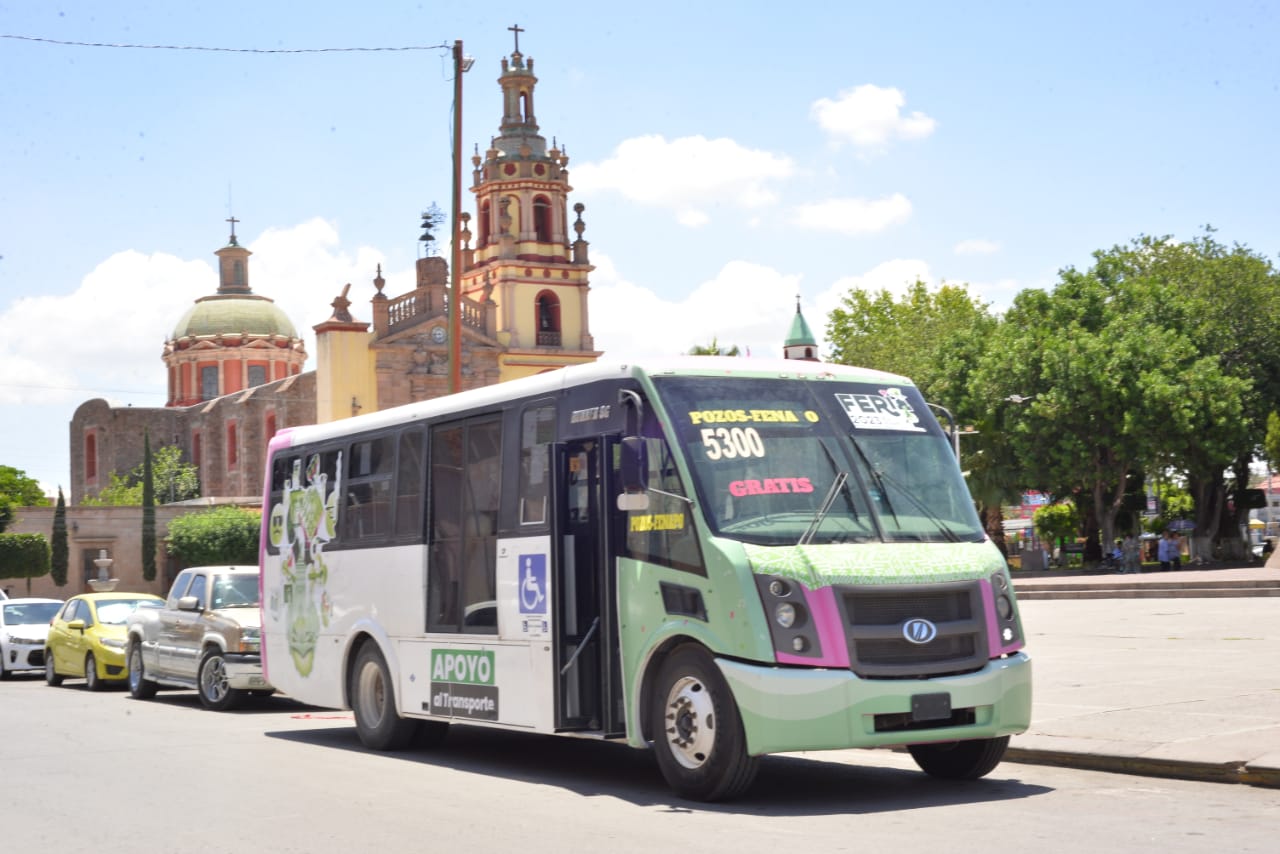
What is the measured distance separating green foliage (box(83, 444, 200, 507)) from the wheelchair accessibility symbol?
8815 cm

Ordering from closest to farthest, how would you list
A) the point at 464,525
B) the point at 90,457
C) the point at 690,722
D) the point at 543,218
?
the point at 690,722 < the point at 464,525 < the point at 543,218 < the point at 90,457

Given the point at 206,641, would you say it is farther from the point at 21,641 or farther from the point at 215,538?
the point at 215,538

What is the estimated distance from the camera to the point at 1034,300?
56.0 meters

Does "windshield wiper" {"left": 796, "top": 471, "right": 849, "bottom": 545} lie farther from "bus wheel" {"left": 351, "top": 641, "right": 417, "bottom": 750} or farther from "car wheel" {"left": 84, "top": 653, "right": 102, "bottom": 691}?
"car wheel" {"left": 84, "top": 653, "right": 102, "bottom": 691}

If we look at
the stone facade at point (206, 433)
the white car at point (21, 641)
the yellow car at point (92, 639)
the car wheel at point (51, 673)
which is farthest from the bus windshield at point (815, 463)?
the stone facade at point (206, 433)

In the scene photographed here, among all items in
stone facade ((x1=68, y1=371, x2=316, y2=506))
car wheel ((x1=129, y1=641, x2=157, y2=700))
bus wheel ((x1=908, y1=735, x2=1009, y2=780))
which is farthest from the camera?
stone facade ((x1=68, y1=371, x2=316, y2=506))

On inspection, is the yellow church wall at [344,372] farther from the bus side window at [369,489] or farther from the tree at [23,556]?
the bus side window at [369,489]

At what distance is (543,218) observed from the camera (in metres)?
83.9

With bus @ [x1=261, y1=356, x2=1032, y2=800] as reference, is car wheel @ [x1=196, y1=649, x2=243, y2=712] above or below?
below

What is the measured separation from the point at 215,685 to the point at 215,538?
56787mm

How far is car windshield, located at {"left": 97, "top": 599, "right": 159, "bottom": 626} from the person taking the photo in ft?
74.4

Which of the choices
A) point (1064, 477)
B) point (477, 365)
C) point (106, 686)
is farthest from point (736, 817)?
point (477, 365)

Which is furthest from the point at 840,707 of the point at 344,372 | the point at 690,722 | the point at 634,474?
the point at 344,372

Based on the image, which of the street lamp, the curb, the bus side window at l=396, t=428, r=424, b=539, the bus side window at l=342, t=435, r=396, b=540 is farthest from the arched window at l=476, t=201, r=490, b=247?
the curb
